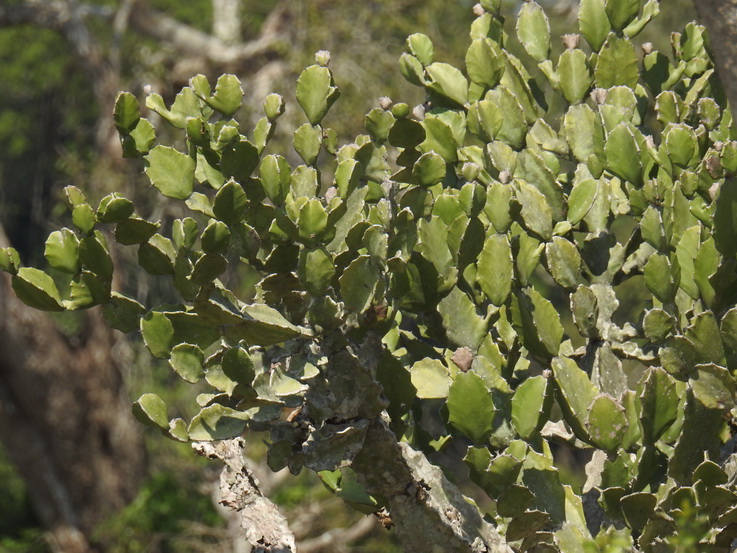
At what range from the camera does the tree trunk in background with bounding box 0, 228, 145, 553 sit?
6.57m

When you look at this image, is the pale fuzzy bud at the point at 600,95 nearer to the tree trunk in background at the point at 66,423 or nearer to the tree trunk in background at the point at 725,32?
the tree trunk in background at the point at 725,32

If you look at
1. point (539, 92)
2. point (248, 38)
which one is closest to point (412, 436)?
point (539, 92)

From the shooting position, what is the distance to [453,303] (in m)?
1.74

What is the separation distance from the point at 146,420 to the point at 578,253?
79 centimetres

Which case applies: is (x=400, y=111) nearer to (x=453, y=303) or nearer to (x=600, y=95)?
(x=453, y=303)

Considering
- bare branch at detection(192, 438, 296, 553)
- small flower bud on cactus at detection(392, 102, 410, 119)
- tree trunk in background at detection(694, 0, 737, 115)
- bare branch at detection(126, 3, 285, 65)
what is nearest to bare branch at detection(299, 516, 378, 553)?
bare branch at detection(126, 3, 285, 65)

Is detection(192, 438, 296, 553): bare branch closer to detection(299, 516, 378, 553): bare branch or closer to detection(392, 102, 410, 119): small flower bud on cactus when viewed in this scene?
detection(392, 102, 410, 119): small flower bud on cactus

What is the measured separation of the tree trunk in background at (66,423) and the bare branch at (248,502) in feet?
16.4

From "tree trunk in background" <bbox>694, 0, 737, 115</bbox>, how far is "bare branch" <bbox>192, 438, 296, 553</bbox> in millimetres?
874

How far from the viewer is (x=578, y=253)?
1.87 meters

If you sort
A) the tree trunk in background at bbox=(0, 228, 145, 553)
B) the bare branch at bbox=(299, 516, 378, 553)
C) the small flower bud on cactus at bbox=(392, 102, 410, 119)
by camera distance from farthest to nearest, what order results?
the tree trunk in background at bbox=(0, 228, 145, 553) → the bare branch at bbox=(299, 516, 378, 553) → the small flower bud on cactus at bbox=(392, 102, 410, 119)

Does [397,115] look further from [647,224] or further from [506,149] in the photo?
[647,224]

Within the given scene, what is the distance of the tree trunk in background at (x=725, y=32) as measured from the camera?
1281mm

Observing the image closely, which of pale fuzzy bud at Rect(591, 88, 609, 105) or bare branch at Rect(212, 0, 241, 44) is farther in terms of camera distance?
bare branch at Rect(212, 0, 241, 44)
